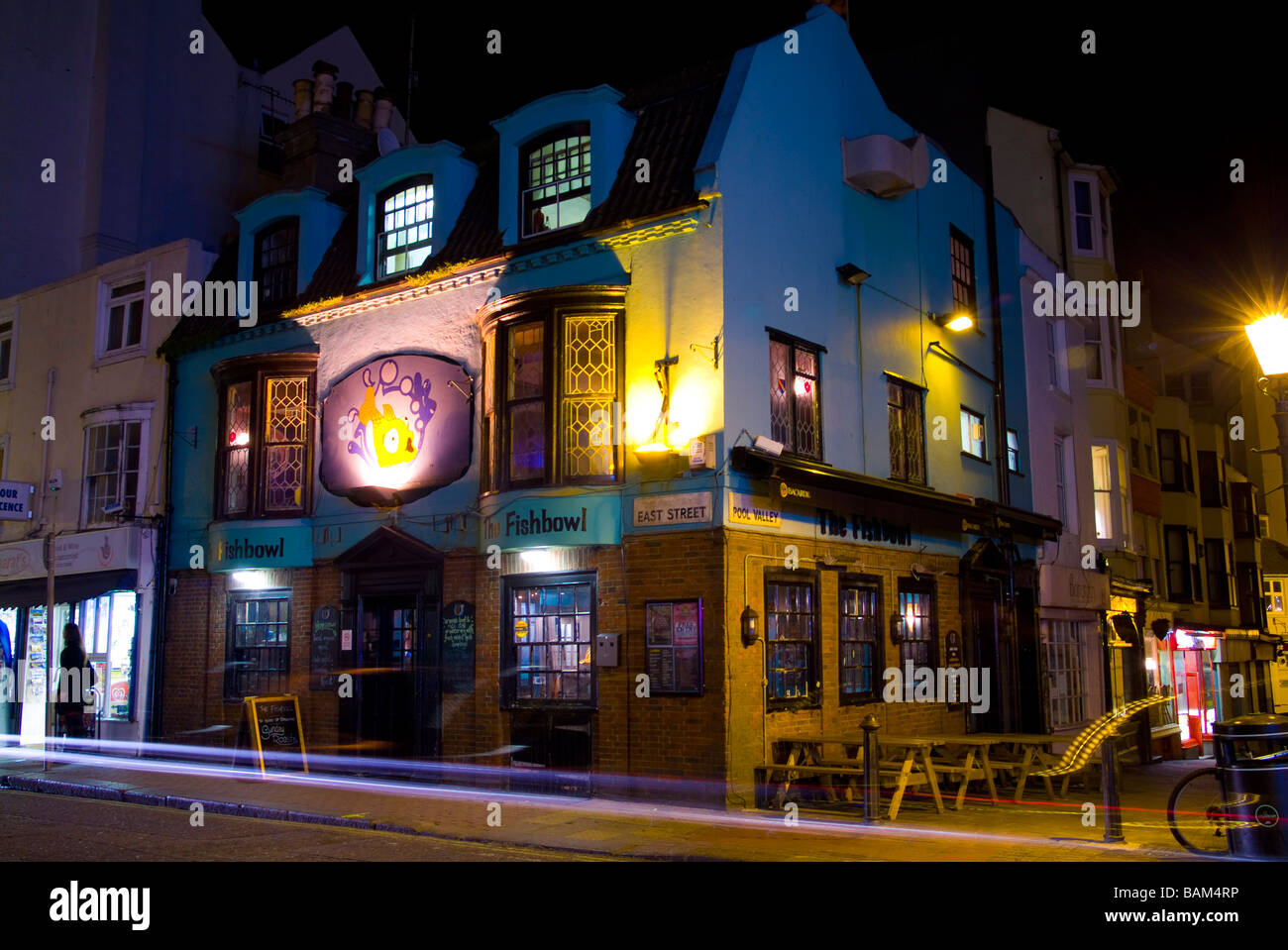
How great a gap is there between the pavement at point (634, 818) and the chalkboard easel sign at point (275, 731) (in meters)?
0.26

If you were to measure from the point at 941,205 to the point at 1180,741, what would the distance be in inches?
618

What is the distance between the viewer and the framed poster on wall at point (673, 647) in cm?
1284

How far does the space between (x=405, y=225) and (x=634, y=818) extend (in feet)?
33.1

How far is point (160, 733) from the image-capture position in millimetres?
18312

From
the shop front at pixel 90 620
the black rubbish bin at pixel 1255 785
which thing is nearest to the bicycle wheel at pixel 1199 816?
the black rubbish bin at pixel 1255 785

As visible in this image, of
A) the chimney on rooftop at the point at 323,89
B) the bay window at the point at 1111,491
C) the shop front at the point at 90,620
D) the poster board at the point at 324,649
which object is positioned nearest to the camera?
the poster board at the point at 324,649

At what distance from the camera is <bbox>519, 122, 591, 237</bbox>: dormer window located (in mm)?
15094

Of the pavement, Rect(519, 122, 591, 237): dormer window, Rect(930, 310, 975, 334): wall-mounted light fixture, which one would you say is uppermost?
Rect(519, 122, 591, 237): dormer window

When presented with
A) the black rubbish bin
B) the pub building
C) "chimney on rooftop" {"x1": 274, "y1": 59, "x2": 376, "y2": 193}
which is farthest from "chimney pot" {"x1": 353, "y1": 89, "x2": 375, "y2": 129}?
the black rubbish bin

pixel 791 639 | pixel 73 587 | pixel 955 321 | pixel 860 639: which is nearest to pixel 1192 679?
pixel 955 321

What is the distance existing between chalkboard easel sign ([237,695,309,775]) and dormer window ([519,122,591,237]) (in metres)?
7.56

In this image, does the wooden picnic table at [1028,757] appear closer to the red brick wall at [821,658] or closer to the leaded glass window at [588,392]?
the red brick wall at [821,658]

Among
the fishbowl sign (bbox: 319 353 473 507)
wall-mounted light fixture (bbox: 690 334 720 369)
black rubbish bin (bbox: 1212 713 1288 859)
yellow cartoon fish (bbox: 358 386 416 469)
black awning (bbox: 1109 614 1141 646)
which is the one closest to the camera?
black rubbish bin (bbox: 1212 713 1288 859)

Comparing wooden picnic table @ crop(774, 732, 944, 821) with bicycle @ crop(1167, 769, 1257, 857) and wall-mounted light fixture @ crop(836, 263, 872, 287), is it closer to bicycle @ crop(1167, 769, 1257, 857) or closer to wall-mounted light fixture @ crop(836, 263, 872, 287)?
bicycle @ crop(1167, 769, 1257, 857)
